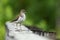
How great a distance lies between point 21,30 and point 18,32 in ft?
0.53

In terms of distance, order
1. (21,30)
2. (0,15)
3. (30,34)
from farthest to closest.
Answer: (0,15) → (21,30) → (30,34)

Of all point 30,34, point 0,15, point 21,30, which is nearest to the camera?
point 30,34

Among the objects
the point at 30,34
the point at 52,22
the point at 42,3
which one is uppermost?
the point at 42,3

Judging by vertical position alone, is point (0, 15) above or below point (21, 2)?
below

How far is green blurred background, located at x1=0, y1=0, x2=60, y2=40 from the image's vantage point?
7.63 metres

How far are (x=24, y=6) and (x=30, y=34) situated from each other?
414 centimetres

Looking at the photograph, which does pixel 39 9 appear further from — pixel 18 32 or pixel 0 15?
pixel 18 32

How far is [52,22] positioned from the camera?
770cm

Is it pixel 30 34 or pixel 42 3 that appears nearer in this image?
pixel 30 34

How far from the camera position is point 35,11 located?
779cm

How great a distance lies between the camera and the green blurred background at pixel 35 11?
763 cm

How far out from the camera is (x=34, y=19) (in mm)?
7824

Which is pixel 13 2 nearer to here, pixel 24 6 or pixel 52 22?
pixel 24 6

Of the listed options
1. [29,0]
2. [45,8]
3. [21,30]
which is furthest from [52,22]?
[21,30]
